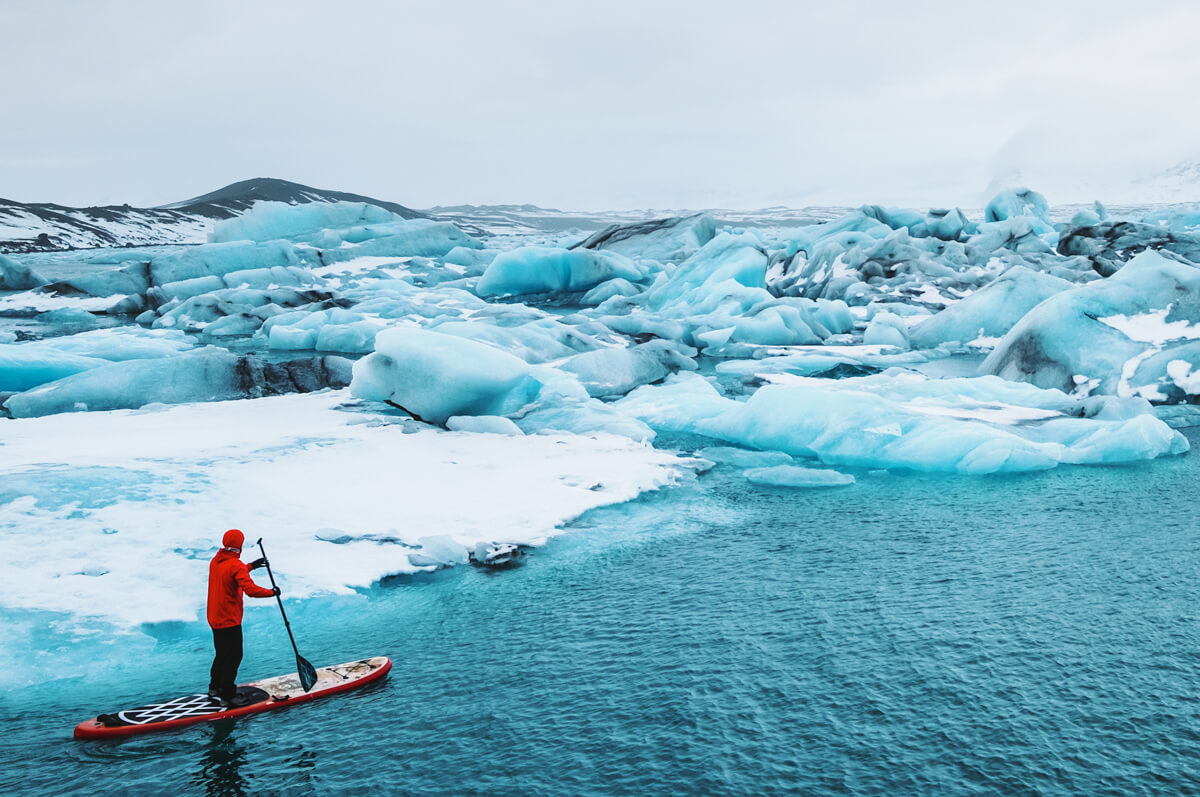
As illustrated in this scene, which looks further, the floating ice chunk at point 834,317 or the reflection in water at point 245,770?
the floating ice chunk at point 834,317

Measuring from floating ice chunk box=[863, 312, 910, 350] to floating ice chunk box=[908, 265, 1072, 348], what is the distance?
525mm

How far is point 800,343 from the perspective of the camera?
28.9 meters

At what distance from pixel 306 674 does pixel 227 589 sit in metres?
0.97

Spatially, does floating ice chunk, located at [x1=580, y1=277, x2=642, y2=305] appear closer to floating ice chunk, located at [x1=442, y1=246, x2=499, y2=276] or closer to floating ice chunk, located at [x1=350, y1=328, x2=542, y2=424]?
floating ice chunk, located at [x1=442, y1=246, x2=499, y2=276]

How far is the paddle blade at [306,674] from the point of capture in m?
7.07

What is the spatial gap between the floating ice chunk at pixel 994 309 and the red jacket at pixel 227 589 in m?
24.5

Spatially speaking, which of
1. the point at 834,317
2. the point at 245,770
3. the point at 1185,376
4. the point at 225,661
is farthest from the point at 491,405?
the point at 834,317

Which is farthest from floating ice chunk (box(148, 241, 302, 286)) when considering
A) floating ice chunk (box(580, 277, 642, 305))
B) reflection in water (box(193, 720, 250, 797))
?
reflection in water (box(193, 720, 250, 797))

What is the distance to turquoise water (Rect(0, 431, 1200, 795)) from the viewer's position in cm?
603

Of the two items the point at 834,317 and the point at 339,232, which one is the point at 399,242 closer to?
the point at 339,232

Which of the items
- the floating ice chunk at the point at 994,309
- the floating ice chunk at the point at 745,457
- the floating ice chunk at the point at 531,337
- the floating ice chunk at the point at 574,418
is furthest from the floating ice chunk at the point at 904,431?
the floating ice chunk at the point at 994,309

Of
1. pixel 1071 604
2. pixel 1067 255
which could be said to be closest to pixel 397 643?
pixel 1071 604

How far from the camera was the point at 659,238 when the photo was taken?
50.8 meters

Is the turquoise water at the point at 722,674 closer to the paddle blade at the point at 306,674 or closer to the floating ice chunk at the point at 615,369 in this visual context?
the paddle blade at the point at 306,674
